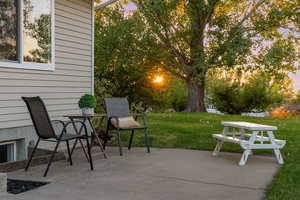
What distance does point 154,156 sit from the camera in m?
5.36

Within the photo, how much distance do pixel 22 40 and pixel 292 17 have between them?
10.2 m

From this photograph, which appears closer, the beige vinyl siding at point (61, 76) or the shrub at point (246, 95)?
the beige vinyl siding at point (61, 76)

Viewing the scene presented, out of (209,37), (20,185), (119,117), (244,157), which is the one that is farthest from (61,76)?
(209,37)

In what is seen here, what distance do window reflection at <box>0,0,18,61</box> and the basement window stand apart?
1190 millimetres

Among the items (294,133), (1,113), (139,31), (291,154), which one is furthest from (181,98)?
(1,113)

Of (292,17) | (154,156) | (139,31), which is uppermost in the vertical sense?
(292,17)

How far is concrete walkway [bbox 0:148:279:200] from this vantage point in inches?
129

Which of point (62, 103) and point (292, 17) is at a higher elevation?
point (292, 17)

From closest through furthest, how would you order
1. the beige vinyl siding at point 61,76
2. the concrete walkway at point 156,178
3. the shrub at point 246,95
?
the concrete walkway at point 156,178 < the beige vinyl siding at point 61,76 < the shrub at point 246,95

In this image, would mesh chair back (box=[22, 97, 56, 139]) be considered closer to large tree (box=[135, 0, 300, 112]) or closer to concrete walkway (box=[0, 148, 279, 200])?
concrete walkway (box=[0, 148, 279, 200])

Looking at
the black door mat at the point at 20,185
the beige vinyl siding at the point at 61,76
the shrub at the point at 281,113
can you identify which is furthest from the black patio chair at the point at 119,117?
the shrub at the point at 281,113

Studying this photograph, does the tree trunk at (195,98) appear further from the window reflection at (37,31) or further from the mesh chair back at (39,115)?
the mesh chair back at (39,115)

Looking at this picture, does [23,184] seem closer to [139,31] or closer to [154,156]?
[154,156]

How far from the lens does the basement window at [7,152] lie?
489 cm
